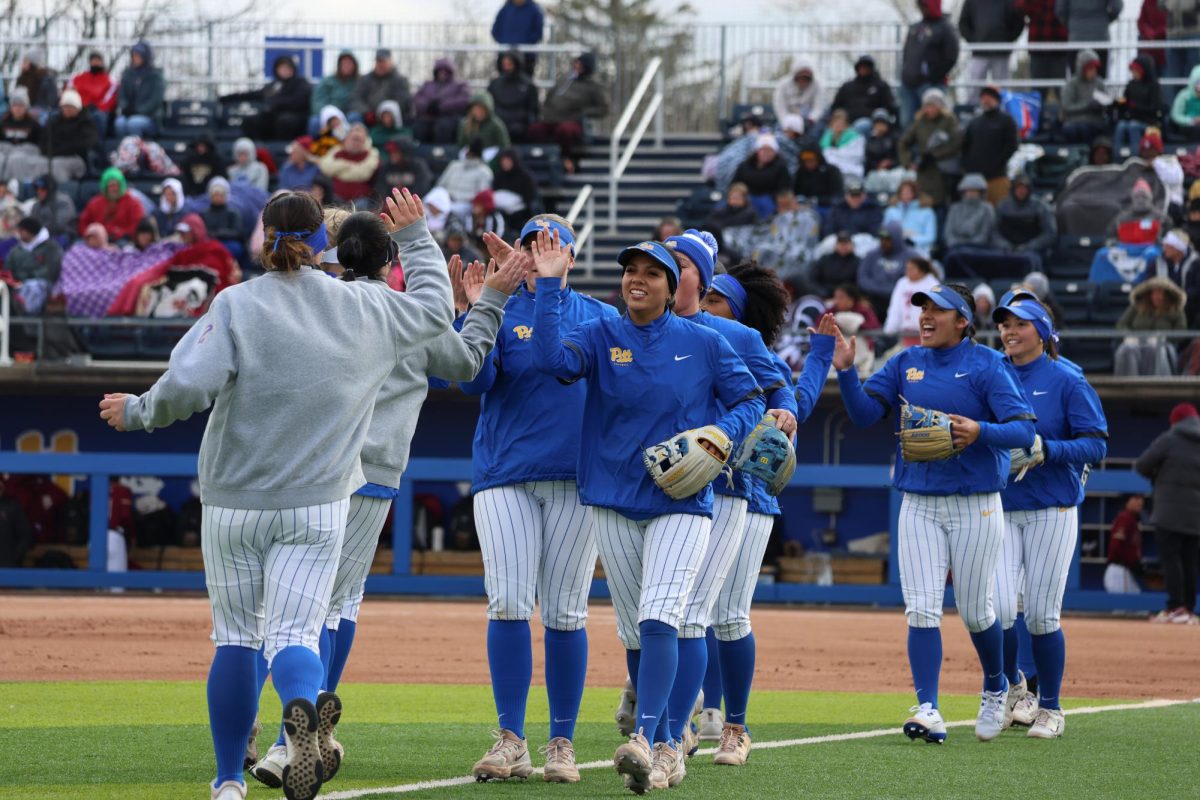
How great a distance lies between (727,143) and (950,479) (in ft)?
49.4

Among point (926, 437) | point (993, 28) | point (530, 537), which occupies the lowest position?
point (530, 537)

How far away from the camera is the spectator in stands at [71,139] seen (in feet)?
68.9

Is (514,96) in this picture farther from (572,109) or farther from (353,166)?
(353,166)

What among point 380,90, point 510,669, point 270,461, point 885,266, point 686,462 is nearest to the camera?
point 270,461

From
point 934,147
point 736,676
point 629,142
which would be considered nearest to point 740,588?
point 736,676

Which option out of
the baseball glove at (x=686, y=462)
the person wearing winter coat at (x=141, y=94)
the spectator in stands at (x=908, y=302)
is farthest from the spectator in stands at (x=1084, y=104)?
the baseball glove at (x=686, y=462)

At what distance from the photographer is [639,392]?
6.27 metres

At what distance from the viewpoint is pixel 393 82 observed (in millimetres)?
21906

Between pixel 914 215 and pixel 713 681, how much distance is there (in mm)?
11482

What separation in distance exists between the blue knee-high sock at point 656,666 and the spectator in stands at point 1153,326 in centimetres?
1177

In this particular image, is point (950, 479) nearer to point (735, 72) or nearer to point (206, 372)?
point (206, 372)

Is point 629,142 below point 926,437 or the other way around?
the other way around

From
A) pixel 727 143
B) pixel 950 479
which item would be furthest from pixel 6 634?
pixel 727 143

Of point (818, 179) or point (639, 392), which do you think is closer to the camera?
point (639, 392)
